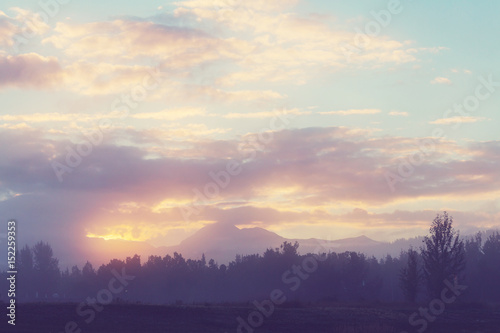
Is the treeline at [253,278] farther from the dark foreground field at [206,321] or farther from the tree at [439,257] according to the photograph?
the dark foreground field at [206,321]

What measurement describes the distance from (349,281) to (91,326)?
7992 cm

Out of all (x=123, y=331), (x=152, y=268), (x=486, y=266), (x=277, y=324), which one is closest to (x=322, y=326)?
(x=277, y=324)

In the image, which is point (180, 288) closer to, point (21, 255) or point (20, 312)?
point (21, 255)

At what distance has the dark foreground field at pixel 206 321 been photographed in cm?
4344

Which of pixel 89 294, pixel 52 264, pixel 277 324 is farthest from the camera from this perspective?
pixel 52 264

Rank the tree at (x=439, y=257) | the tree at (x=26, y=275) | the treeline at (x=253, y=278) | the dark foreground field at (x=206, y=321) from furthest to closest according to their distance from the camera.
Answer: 1. the tree at (x=26, y=275)
2. the treeline at (x=253, y=278)
3. the tree at (x=439, y=257)
4. the dark foreground field at (x=206, y=321)

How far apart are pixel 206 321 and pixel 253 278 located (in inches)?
3718

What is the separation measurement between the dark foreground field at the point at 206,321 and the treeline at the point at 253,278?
171 feet

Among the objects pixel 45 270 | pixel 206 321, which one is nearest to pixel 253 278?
pixel 45 270

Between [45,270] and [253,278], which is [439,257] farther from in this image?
[45,270]

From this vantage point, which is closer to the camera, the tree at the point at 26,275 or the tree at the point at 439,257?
the tree at the point at 439,257

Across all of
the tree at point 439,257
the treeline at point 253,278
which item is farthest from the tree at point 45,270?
the tree at point 439,257

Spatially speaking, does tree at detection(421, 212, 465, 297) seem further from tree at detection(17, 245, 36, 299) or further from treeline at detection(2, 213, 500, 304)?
tree at detection(17, 245, 36, 299)

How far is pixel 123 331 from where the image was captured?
4178cm
